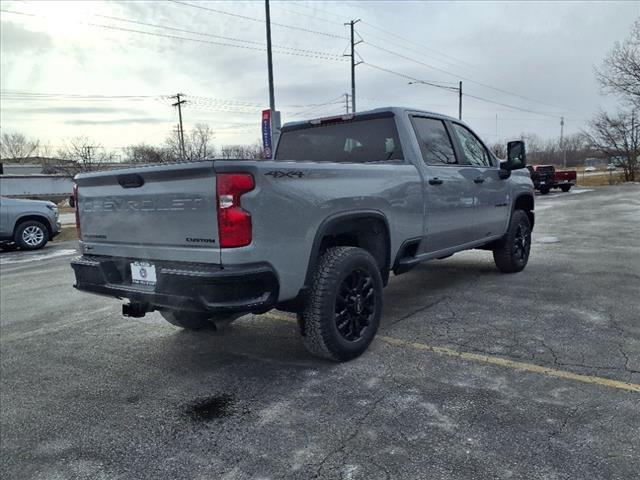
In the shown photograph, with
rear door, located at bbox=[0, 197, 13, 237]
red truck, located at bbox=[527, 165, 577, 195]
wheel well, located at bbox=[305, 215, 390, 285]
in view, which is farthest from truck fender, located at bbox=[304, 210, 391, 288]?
red truck, located at bbox=[527, 165, 577, 195]

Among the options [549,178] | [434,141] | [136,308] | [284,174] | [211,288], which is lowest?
[136,308]

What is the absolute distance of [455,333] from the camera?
447 centimetres

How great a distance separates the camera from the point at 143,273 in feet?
11.3

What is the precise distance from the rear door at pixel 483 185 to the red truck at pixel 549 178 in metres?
22.8

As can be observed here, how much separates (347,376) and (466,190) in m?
2.67

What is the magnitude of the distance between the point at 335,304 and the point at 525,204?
4.48 metres

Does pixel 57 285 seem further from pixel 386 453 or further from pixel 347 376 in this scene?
pixel 386 453

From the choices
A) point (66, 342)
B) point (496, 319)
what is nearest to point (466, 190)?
point (496, 319)

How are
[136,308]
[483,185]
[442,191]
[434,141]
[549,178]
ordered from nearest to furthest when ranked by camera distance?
1. [136,308]
2. [442,191]
3. [434,141]
4. [483,185]
5. [549,178]

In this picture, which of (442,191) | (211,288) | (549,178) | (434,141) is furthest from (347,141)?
(549,178)

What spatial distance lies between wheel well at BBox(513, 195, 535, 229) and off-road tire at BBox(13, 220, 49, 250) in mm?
11085

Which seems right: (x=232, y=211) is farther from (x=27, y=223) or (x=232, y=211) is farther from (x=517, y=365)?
(x=27, y=223)

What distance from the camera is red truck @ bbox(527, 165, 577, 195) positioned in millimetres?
27609

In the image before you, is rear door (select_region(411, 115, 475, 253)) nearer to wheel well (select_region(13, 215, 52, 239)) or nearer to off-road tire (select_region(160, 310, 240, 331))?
off-road tire (select_region(160, 310, 240, 331))
